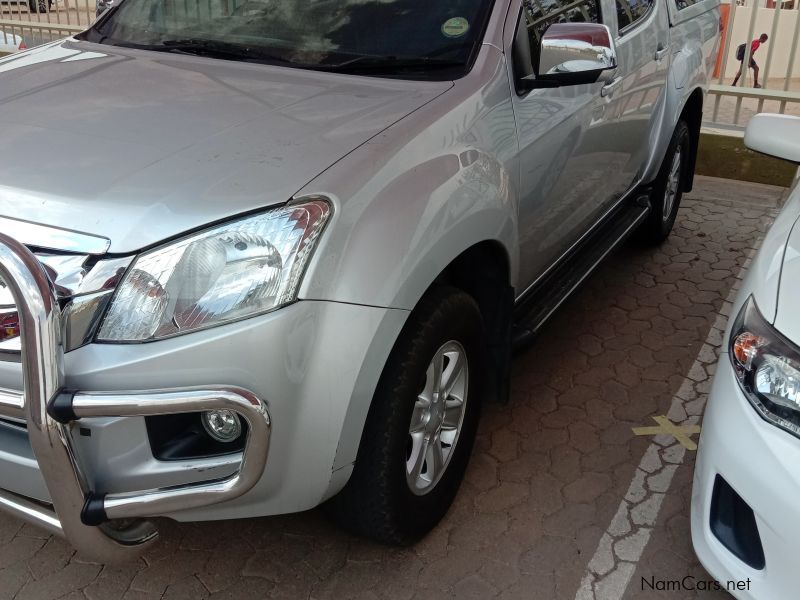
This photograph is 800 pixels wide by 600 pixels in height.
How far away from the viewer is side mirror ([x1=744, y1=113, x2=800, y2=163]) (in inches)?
106

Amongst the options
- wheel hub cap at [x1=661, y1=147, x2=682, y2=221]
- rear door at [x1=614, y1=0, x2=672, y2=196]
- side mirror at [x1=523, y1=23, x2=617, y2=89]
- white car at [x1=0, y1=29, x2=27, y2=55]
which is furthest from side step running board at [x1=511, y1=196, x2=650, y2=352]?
white car at [x1=0, y1=29, x2=27, y2=55]

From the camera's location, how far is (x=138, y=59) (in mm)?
2816

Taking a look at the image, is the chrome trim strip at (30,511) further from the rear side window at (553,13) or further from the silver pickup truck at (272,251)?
the rear side window at (553,13)

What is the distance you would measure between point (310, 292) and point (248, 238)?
0.19 meters

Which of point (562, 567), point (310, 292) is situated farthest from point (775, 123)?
point (310, 292)

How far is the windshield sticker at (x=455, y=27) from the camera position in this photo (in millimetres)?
2688

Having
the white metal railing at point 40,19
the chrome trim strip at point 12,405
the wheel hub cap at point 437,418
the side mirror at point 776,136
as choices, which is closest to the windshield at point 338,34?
the wheel hub cap at point 437,418

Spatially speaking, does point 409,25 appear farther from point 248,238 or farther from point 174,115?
point 248,238

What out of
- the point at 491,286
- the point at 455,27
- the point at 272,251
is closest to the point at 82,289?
the point at 272,251

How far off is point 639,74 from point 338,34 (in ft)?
5.36

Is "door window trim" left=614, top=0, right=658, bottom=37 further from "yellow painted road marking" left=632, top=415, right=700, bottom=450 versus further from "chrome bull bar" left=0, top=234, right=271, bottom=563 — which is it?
"chrome bull bar" left=0, top=234, right=271, bottom=563

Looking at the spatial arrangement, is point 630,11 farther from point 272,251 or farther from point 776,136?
point 272,251

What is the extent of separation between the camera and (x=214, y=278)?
1.85 meters

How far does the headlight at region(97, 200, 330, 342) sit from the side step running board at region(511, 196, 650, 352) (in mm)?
1206
